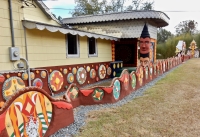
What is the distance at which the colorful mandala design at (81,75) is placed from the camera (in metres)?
6.61

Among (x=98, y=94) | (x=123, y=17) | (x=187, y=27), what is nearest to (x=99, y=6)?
(x=123, y=17)

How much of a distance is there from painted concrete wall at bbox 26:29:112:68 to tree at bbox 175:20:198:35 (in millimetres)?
37791

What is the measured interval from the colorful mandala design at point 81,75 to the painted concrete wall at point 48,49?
1.08 feet

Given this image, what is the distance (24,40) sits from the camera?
4.52 meters

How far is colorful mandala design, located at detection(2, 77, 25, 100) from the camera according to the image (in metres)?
3.97

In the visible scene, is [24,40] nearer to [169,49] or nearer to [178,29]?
[169,49]

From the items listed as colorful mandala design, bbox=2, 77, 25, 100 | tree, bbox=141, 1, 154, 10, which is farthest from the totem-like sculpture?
tree, bbox=141, 1, 154, 10

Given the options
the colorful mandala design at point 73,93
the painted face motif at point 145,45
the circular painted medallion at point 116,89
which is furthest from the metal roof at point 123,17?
the colorful mandala design at point 73,93

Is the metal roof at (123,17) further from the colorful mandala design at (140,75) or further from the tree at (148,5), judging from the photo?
the tree at (148,5)

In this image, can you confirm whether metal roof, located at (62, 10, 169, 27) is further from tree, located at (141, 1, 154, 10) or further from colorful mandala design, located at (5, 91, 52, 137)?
tree, located at (141, 1, 154, 10)

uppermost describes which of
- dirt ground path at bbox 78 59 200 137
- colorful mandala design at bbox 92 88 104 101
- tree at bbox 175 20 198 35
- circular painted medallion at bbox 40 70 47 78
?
tree at bbox 175 20 198 35

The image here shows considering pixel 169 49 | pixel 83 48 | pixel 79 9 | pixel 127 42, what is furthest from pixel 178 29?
pixel 83 48

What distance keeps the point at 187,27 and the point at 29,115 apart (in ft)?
157

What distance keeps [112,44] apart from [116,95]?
497 cm
